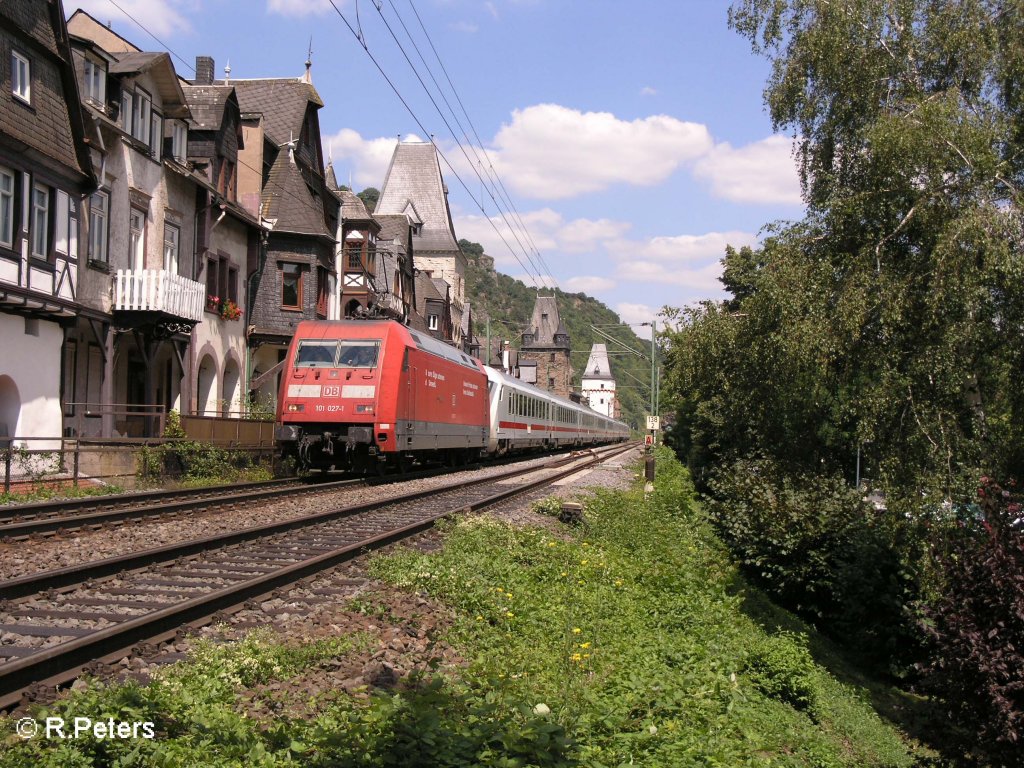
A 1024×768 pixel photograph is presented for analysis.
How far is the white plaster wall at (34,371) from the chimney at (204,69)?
16.8 metres

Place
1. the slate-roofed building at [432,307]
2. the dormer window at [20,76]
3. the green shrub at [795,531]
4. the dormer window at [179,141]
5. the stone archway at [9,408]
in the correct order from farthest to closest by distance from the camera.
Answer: the slate-roofed building at [432,307] < the dormer window at [179,141] < the stone archway at [9,408] < the dormer window at [20,76] < the green shrub at [795,531]

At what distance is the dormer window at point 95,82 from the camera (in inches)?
866

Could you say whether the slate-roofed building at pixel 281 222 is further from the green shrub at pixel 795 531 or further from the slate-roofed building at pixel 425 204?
the slate-roofed building at pixel 425 204

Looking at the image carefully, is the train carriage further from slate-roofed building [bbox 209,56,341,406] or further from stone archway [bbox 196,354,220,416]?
stone archway [bbox 196,354,220,416]

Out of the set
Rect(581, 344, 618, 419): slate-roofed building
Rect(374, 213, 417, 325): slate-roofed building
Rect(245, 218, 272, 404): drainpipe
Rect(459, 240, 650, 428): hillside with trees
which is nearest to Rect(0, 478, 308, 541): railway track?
Rect(245, 218, 272, 404): drainpipe

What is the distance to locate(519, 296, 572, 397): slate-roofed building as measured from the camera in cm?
12738

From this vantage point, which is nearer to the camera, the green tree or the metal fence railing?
the green tree

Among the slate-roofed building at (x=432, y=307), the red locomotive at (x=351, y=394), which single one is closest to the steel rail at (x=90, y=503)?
the red locomotive at (x=351, y=394)

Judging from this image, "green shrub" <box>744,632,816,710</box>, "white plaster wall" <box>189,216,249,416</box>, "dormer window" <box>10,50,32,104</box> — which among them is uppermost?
"dormer window" <box>10,50,32,104</box>

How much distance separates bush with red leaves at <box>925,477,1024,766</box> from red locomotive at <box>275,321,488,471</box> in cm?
1246

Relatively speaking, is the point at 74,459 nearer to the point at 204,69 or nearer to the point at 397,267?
the point at 204,69

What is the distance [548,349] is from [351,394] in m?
108

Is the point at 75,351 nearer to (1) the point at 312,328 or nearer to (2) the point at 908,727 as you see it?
(1) the point at 312,328

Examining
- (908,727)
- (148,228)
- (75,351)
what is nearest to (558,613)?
(908,727)
